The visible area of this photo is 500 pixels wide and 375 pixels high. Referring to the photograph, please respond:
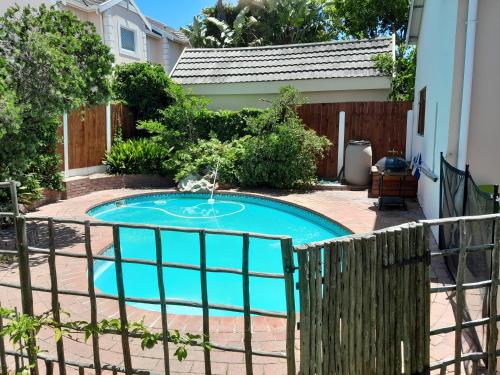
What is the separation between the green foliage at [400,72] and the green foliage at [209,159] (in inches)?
243

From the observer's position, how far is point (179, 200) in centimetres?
1330

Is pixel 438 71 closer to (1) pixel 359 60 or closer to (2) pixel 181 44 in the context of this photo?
(1) pixel 359 60

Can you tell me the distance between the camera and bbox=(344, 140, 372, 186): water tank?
43.0 ft

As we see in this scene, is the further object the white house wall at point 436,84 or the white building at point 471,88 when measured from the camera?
the white house wall at point 436,84

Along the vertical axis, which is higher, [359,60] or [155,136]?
[359,60]

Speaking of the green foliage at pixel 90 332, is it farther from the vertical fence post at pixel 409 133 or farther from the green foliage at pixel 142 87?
the green foliage at pixel 142 87

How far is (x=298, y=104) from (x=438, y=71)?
5971 mm

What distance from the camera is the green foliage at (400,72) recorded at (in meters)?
15.4

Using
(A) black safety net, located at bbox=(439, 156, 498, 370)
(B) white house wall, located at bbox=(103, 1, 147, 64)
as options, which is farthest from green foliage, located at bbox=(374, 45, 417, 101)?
(B) white house wall, located at bbox=(103, 1, 147, 64)

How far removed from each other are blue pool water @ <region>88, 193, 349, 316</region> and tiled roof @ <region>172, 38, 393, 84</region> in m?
6.66

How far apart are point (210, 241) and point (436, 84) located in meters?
5.63

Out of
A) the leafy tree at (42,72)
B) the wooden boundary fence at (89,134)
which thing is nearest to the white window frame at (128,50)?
the wooden boundary fence at (89,134)

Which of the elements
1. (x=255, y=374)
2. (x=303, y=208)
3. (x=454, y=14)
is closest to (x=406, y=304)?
(x=255, y=374)

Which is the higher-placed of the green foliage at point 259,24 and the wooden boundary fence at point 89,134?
the green foliage at point 259,24
